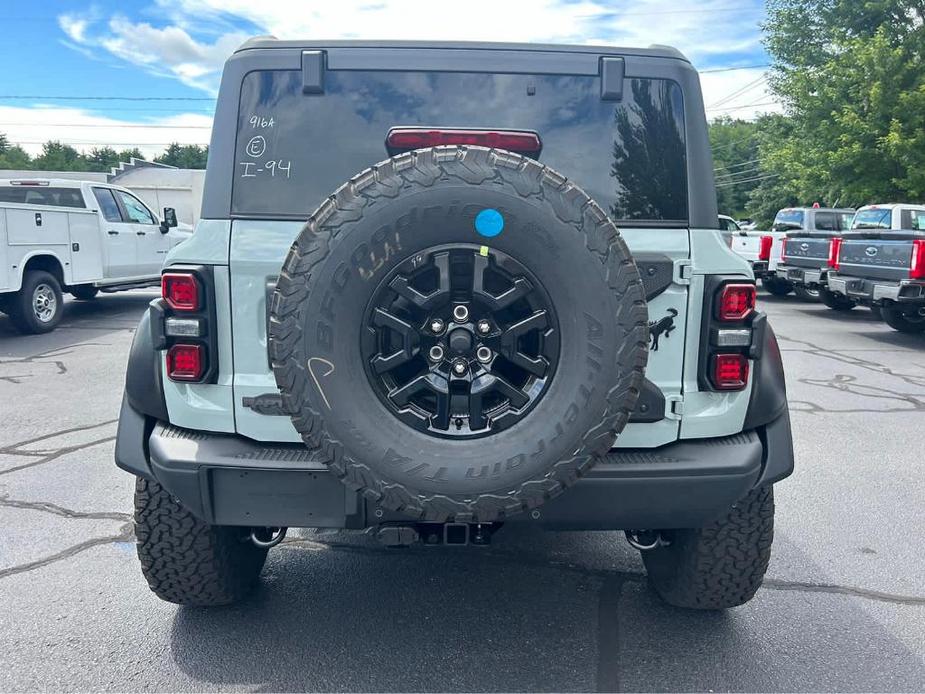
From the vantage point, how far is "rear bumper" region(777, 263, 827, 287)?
1248 centimetres

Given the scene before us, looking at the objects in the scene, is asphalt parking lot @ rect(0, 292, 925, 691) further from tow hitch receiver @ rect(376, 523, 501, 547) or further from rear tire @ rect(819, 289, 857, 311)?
rear tire @ rect(819, 289, 857, 311)

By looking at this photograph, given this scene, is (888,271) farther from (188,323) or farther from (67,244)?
(67,244)

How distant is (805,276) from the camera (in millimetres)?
12859

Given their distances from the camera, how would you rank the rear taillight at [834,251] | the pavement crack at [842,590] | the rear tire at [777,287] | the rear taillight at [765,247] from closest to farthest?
1. the pavement crack at [842,590]
2. the rear taillight at [834,251]
3. the rear taillight at [765,247]
4. the rear tire at [777,287]

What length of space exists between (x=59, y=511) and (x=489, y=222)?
129 inches

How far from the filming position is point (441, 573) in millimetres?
3383

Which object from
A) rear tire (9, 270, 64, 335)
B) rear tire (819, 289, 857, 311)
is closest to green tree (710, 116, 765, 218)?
rear tire (819, 289, 857, 311)

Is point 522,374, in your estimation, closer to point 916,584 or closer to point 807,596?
point 807,596

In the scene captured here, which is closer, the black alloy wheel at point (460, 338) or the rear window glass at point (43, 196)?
the black alloy wheel at point (460, 338)

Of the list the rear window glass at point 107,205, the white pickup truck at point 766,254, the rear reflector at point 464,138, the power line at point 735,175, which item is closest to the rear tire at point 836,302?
the white pickup truck at point 766,254

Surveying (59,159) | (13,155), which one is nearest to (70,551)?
(59,159)

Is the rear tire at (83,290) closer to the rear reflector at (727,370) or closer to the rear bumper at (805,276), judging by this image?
the rear reflector at (727,370)

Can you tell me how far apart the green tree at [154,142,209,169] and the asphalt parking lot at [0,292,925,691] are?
351 feet

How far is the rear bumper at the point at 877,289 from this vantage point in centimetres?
955
